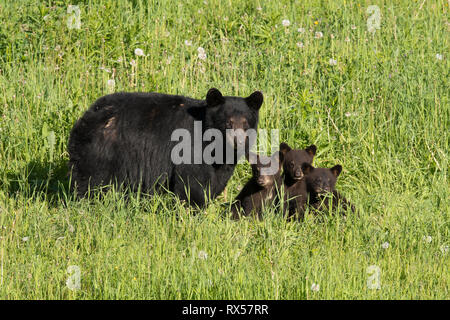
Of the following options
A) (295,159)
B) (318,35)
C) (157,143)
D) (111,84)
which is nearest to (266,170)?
(295,159)

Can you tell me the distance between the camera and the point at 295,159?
5.61 meters

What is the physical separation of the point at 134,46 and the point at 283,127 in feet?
6.23

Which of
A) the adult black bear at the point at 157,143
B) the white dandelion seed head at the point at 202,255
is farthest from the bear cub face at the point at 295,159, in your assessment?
the white dandelion seed head at the point at 202,255

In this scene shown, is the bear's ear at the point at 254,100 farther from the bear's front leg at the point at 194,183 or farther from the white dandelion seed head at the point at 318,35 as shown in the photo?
the white dandelion seed head at the point at 318,35

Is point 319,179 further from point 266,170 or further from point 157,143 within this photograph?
point 157,143

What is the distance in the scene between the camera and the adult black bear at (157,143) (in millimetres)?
5188

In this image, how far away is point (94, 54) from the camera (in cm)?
720

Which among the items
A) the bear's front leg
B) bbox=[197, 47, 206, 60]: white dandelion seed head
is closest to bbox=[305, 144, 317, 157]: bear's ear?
the bear's front leg

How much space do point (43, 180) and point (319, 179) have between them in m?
2.35

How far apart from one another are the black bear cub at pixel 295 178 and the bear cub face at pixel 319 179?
0.05m

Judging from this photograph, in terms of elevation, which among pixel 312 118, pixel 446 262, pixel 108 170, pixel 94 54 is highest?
pixel 94 54

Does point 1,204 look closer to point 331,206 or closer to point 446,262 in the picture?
point 331,206

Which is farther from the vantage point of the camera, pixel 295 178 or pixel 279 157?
pixel 279 157

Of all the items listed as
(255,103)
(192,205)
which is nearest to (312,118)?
(255,103)
